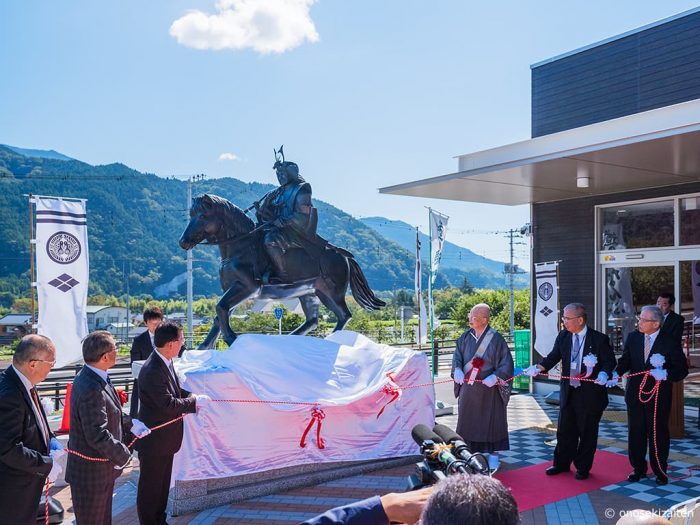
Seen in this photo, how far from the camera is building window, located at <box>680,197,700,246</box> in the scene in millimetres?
10320

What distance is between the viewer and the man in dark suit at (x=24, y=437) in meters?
3.20

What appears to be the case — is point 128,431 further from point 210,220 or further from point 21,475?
point 210,220

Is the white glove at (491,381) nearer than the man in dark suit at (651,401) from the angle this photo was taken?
No

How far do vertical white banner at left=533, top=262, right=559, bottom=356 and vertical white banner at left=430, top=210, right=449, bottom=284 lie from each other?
1930mm

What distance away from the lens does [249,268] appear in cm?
867

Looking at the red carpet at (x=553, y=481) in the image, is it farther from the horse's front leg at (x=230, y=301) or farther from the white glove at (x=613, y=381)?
the horse's front leg at (x=230, y=301)

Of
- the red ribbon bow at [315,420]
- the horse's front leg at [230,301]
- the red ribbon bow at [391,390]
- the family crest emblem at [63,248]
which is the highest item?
the family crest emblem at [63,248]

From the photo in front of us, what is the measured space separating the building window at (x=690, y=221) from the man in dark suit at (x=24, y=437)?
1002cm

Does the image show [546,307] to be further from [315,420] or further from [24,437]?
[24,437]

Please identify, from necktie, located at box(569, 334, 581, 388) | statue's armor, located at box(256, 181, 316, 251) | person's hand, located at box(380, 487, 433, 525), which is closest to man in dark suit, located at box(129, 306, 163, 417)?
statue's armor, located at box(256, 181, 316, 251)

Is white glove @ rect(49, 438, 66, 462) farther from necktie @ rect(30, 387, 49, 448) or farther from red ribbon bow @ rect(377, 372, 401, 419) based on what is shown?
red ribbon bow @ rect(377, 372, 401, 419)

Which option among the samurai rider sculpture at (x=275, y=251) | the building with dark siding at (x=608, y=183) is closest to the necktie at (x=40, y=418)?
the samurai rider sculpture at (x=275, y=251)

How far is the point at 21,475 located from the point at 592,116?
1115cm

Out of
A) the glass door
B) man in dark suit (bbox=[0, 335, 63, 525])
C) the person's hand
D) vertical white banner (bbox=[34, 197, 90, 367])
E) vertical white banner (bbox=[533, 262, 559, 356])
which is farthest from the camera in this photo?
vertical white banner (bbox=[533, 262, 559, 356])
